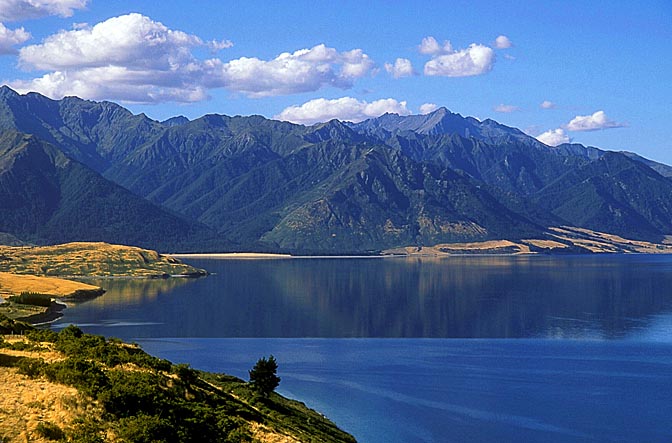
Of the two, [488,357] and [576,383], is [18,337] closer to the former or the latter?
[576,383]

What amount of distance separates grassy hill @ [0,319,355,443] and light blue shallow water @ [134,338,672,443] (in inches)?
1451

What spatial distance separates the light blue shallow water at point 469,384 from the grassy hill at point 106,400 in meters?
36.9

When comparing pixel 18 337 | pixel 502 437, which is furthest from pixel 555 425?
pixel 18 337

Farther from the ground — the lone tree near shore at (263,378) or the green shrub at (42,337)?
the green shrub at (42,337)

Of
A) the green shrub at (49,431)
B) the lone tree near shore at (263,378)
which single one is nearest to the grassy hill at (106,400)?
the green shrub at (49,431)

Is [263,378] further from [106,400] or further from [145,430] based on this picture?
[145,430]

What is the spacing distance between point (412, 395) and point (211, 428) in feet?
234

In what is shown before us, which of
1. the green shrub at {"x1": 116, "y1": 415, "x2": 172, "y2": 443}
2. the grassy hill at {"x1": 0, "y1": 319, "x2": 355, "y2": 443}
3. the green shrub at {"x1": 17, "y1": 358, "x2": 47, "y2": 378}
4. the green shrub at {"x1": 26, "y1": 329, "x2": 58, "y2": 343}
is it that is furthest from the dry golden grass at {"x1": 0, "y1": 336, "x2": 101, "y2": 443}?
the green shrub at {"x1": 26, "y1": 329, "x2": 58, "y2": 343}

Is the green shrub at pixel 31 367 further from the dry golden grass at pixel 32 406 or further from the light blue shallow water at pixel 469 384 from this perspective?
the light blue shallow water at pixel 469 384

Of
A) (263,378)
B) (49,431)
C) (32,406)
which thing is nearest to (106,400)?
(32,406)

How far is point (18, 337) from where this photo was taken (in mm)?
80125

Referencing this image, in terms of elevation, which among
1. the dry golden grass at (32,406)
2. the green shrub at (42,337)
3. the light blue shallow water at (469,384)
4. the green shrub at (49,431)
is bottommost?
the light blue shallow water at (469,384)

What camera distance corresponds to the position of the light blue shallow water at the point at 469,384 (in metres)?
115

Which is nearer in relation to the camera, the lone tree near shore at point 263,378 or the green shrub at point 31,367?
the green shrub at point 31,367
